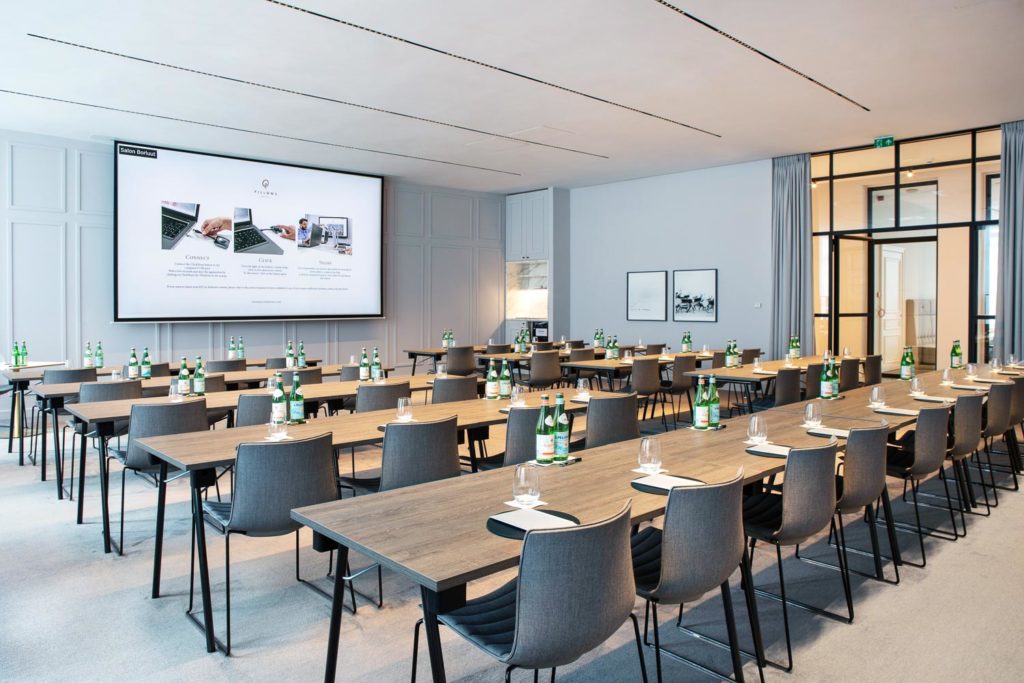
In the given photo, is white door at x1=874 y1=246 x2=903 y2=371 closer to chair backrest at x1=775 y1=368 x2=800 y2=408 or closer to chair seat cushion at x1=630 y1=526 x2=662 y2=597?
chair backrest at x1=775 y1=368 x2=800 y2=408

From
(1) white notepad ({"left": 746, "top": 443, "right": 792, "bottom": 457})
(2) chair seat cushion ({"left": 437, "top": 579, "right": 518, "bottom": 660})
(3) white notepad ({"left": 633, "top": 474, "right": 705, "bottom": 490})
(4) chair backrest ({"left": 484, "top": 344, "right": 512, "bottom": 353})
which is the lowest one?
(2) chair seat cushion ({"left": 437, "top": 579, "right": 518, "bottom": 660})

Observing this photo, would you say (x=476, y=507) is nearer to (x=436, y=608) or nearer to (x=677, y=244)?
(x=436, y=608)

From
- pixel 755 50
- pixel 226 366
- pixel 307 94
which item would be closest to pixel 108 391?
pixel 226 366

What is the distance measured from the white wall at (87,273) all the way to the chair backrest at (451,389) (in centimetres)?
628

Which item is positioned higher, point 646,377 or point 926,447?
point 646,377

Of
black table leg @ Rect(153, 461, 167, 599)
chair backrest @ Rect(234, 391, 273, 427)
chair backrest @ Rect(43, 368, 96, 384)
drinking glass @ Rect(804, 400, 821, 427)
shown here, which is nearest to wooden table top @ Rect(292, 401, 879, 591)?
drinking glass @ Rect(804, 400, 821, 427)

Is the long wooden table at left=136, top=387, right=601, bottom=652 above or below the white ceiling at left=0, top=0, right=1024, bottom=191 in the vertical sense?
below

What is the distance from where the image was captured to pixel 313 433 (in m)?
3.48

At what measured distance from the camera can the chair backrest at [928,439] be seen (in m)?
3.77

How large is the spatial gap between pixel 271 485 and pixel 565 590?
1.55 meters

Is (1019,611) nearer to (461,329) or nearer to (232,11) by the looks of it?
(232,11)

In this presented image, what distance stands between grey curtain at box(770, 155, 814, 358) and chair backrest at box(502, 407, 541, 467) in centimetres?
760

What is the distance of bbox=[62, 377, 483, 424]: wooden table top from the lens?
157 inches

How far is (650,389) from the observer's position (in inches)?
298
